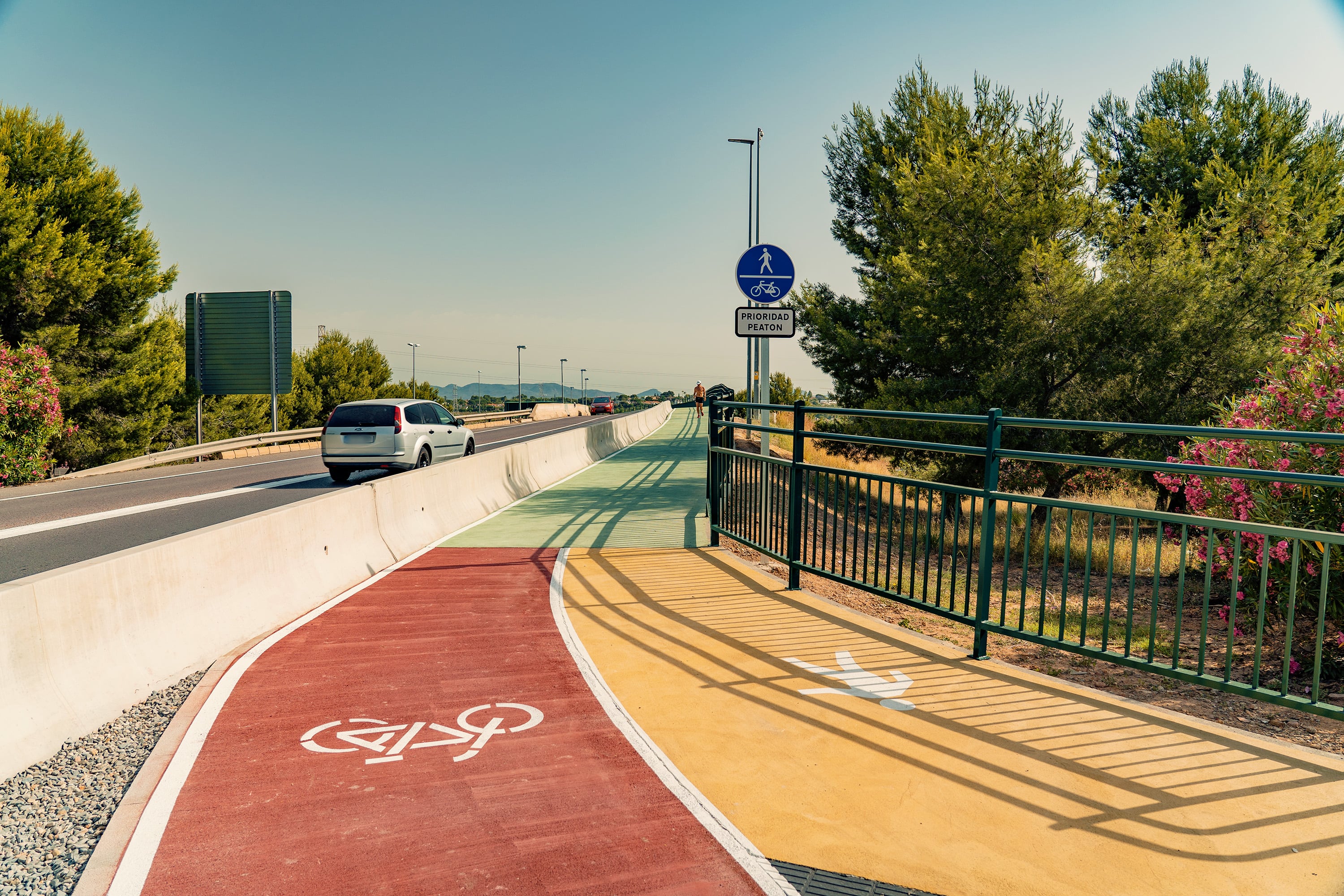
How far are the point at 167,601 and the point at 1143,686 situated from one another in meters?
6.93

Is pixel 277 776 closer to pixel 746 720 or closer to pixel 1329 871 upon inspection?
pixel 746 720

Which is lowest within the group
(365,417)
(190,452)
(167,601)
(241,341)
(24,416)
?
(190,452)

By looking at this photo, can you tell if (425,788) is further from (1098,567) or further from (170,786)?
(1098,567)

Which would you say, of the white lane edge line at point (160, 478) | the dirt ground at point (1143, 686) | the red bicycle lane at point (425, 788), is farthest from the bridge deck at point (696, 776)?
the white lane edge line at point (160, 478)

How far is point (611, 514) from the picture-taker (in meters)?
12.9

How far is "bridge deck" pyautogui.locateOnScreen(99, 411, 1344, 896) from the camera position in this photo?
10.4 feet

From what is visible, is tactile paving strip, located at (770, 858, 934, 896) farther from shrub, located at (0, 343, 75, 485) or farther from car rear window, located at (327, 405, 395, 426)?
shrub, located at (0, 343, 75, 485)

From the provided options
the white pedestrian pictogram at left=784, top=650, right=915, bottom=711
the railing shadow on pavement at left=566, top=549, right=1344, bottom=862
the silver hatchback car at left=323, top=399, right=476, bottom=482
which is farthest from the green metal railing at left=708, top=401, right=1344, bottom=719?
the silver hatchback car at left=323, top=399, right=476, bottom=482

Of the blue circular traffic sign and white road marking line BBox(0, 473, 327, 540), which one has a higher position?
the blue circular traffic sign

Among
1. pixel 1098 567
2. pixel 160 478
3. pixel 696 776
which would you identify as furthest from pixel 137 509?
pixel 1098 567

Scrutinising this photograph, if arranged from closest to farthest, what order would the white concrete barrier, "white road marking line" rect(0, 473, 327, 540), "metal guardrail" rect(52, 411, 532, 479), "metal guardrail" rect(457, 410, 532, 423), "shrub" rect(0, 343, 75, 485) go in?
the white concrete barrier
"white road marking line" rect(0, 473, 327, 540)
"shrub" rect(0, 343, 75, 485)
"metal guardrail" rect(52, 411, 532, 479)
"metal guardrail" rect(457, 410, 532, 423)

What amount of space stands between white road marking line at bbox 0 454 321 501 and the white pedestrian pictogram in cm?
1621

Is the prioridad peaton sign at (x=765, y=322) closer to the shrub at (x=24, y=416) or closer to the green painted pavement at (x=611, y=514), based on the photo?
the green painted pavement at (x=611, y=514)

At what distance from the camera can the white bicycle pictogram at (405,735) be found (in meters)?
4.25
